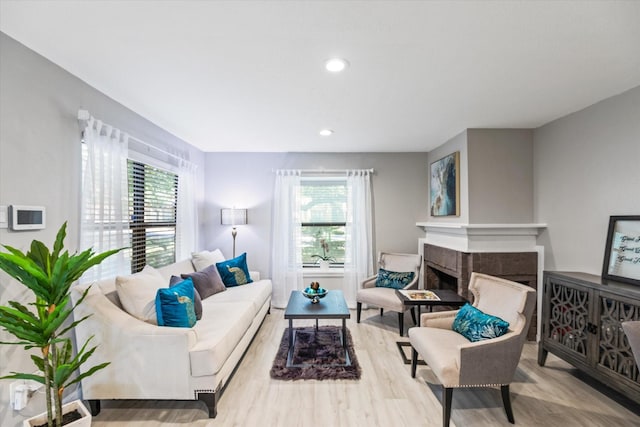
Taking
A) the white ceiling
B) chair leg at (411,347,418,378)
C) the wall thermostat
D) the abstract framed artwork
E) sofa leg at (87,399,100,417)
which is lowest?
sofa leg at (87,399,100,417)

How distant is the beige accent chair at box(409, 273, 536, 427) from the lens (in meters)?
2.03

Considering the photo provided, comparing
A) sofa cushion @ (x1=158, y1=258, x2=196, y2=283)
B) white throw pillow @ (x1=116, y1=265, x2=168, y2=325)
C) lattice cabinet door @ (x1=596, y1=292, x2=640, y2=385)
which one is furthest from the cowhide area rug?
lattice cabinet door @ (x1=596, y1=292, x2=640, y2=385)

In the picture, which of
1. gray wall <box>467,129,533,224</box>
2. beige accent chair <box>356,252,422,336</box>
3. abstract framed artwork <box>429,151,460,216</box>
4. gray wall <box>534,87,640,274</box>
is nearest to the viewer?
gray wall <box>534,87,640,274</box>

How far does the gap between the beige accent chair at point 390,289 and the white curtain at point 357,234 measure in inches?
11.1

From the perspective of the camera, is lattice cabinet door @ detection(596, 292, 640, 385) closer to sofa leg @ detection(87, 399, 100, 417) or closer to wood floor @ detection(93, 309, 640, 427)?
wood floor @ detection(93, 309, 640, 427)

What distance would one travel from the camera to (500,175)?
356 centimetres

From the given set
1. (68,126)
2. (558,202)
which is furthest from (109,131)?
(558,202)

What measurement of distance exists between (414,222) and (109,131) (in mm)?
4093

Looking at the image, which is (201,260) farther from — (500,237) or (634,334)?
(634,334)

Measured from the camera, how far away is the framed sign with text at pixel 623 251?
2.38 metres

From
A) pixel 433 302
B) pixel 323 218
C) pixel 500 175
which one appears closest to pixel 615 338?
pixel 433 302

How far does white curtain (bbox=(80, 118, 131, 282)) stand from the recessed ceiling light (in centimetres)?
187

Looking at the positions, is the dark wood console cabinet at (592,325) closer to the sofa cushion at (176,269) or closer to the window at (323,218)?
the window at (323,218)

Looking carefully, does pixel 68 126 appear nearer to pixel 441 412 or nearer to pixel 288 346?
pixel 288 346
